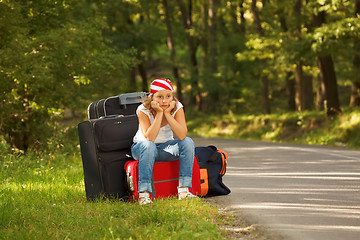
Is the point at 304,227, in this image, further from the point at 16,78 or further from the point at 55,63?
the point at 55,63

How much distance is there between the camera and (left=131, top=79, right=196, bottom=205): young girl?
7520 millimetres

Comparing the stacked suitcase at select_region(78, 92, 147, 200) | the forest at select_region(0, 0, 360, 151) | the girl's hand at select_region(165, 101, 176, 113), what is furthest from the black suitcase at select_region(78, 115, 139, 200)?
the forest at select_region(0, 0, 360, 151)

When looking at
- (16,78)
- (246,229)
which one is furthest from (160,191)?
(16,78)

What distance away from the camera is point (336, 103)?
2436 centimetres

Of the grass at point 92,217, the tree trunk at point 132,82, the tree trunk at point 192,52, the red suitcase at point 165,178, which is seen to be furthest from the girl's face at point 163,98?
the tree trunk at point 132,82

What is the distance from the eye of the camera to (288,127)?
28.6 m

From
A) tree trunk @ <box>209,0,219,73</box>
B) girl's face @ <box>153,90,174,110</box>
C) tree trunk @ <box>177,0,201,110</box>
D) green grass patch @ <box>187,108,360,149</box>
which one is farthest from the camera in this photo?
tree trunk @ <box>177,0,201,110</box>

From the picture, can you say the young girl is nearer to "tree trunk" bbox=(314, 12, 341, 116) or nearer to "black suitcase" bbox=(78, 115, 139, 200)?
"black suitcase" bbox=(78, 115, 139, 200)

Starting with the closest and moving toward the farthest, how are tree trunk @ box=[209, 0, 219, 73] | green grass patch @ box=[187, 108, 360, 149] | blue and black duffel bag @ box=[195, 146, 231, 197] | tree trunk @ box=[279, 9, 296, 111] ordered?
blue and black duffel bag @ box=[195, 146, 231, 197]
green grass patch @ box=[187, 108, 360, 149]
tree trunk @ box=[279, 9, 296, 111]
tree trunk @ box=[209, 0, 219, 73]

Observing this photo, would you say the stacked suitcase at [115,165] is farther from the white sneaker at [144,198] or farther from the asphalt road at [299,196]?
the asphalt road at [299,196]

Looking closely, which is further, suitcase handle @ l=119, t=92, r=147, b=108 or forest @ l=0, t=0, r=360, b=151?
forest @ l=0, t=0, r=360, b=151

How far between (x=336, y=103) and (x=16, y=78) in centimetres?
1438

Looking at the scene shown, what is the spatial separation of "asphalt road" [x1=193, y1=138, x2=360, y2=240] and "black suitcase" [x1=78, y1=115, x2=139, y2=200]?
1.42 metres

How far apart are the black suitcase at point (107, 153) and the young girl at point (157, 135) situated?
26 centimetres
